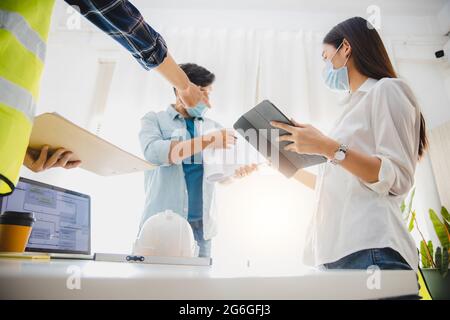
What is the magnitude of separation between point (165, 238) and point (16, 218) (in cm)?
36

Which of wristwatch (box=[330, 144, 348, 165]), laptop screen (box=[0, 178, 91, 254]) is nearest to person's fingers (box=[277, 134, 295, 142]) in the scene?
wristwatch (box=[330, 144, 348, 165])

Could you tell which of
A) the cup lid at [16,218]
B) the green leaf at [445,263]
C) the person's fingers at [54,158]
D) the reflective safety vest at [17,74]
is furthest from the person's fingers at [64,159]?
the green leaf at [445,263]

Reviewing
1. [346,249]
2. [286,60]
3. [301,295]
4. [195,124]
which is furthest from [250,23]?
[301,295]

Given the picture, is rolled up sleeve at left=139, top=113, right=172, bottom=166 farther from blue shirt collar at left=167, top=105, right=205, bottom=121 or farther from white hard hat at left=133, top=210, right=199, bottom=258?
white hard hat at left=133, top=210, right=199, bottom=258

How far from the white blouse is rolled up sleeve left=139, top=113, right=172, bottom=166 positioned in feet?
2.31

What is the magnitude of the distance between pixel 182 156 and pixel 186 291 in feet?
3.49

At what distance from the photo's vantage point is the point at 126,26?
611mm

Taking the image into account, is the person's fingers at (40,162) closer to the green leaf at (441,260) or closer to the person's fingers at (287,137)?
the person's fingers at (287,137)

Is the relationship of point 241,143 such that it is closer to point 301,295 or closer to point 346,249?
point 346,249

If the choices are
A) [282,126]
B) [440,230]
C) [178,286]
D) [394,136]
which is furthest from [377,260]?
[440,230]

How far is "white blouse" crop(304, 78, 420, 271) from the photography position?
687mm

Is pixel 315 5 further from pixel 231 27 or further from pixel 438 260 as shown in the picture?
pixel 438 260

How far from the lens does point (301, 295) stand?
0.81ft

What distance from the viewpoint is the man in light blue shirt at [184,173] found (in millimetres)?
1246
